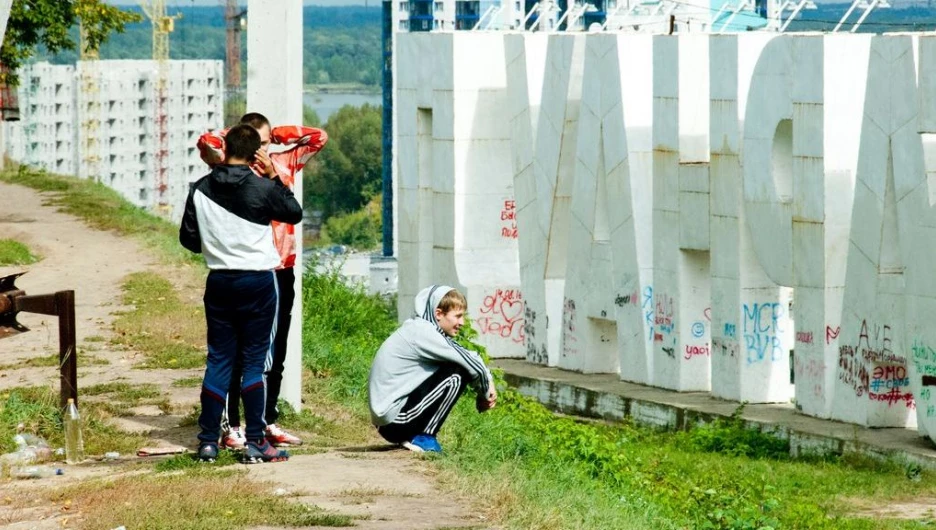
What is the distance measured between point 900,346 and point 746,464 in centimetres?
210

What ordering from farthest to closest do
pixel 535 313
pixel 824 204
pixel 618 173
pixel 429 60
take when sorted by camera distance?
pixel 429 60 → pixel 535 313 → pixel 618 173 → pixel 824 204

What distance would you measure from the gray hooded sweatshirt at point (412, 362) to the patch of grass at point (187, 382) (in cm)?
A: 248

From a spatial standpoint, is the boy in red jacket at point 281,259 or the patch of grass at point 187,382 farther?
the patch of grass at point 187,382

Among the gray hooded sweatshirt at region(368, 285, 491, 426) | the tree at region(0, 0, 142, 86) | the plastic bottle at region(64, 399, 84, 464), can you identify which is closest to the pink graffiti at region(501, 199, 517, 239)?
the tree at region(0, 0, 142, 86)

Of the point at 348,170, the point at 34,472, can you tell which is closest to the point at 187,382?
the point at 34,472

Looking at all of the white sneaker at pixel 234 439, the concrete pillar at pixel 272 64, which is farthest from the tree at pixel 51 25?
the white sneaker at pixel 234 439

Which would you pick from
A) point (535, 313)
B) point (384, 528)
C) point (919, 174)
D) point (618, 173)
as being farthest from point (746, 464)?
point (384, 528)

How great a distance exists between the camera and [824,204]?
61.2ft

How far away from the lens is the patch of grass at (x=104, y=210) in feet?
68.0

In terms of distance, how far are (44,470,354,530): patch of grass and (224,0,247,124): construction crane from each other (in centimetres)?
11462

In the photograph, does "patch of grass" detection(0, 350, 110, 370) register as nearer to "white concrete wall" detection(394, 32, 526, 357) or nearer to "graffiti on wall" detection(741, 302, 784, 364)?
"graffiti on wall" detection(741, 302, 784, 364)

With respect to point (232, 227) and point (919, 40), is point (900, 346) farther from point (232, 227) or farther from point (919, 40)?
point (232, 227)

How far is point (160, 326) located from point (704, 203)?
9009 millimetres

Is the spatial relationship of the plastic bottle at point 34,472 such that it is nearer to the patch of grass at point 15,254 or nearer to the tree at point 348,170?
the patch of grass at point 15,254
